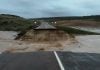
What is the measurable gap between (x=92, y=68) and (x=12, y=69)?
2.39 m

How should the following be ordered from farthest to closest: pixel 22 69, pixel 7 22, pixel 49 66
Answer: pixel 7 22
pixel 49 66
pixel 22 69

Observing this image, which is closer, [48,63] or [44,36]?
[48,63]

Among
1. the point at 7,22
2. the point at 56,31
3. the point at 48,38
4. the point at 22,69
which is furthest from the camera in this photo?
the point at 7,22

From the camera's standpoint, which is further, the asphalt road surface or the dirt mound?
the dirt mound

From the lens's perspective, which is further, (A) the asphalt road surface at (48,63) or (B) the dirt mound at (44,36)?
(B) the dirt mound at (44,36)

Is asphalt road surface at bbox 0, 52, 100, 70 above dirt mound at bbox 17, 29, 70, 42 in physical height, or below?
above

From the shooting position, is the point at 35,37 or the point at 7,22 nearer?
the point at 35,37

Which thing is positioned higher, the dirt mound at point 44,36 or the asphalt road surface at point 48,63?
the asphalt road surface at point 48,63

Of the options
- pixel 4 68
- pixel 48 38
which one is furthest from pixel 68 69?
pixel 48 38

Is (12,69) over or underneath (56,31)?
over

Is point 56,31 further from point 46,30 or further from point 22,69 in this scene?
point 22,69

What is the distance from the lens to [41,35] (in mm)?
39594

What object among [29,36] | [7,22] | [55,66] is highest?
[55,66]

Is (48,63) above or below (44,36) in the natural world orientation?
above
